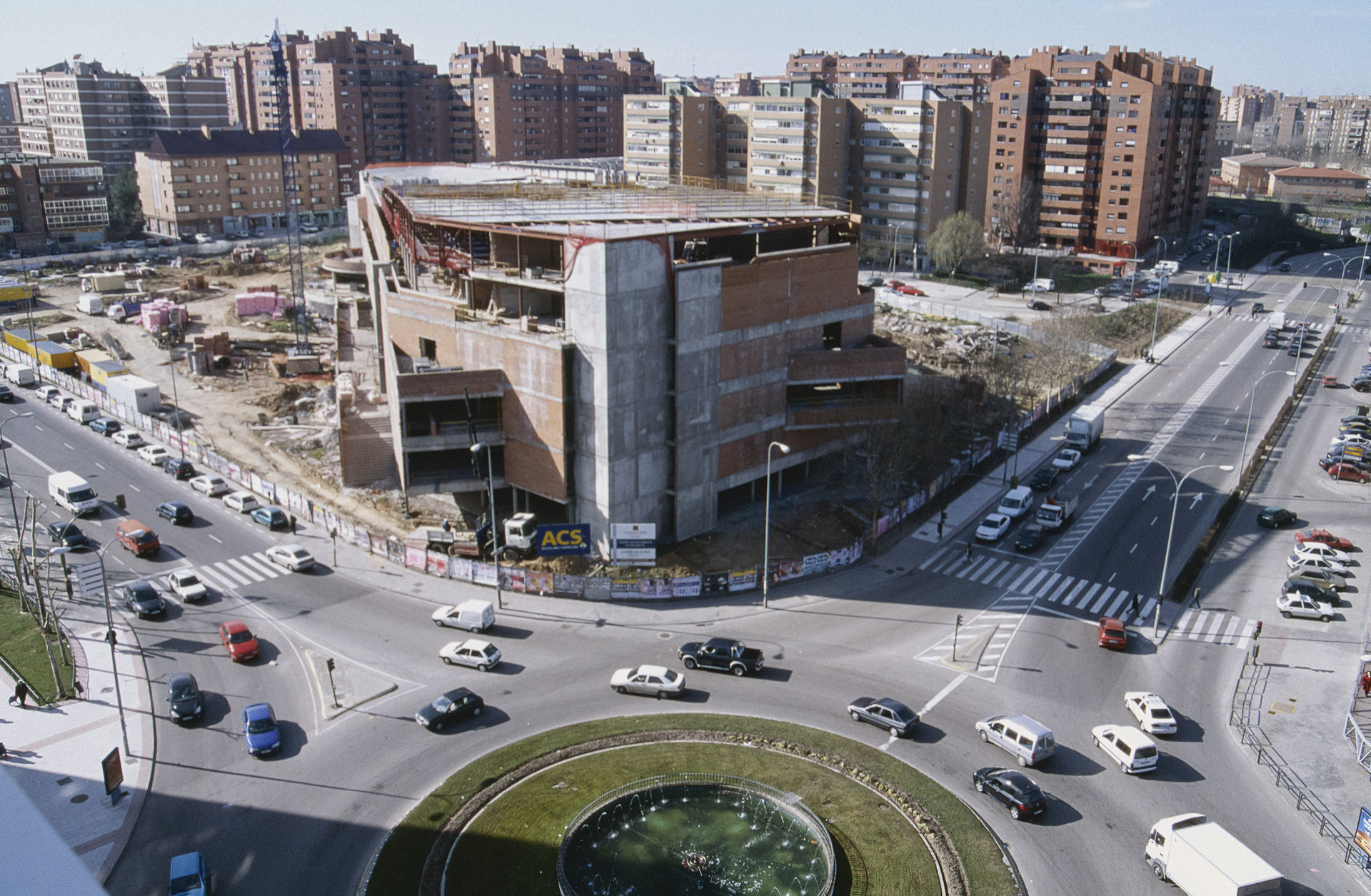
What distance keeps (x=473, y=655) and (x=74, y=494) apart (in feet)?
101

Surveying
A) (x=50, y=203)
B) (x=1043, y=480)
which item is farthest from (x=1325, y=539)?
(x=50, y=203)

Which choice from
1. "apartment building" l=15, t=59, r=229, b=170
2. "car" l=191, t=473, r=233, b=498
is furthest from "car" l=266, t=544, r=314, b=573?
"apartment building" l=15, t=59, r=229, b=170

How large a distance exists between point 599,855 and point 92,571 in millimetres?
26460

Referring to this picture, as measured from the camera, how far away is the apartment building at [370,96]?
176m

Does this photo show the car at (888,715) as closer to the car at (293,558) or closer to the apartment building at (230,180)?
the car at (293,558)

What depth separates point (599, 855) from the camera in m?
29.5

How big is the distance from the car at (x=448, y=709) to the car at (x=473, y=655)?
2.69m

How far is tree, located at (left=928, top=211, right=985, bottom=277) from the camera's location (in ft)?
378

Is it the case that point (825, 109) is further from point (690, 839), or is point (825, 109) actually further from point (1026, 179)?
point (690, 839)

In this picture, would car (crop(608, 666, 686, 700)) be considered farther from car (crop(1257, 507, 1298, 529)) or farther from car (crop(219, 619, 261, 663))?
car (crop(1257, 507, 1298, 529))

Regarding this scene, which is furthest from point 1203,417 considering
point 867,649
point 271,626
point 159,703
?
point 159,703

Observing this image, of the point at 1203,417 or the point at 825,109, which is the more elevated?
the point at 825,109

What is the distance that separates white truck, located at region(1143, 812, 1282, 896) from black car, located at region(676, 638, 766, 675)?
49.9 ft

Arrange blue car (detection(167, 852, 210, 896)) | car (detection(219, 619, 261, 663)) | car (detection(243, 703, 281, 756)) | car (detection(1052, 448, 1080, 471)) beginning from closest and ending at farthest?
blue car (detection(167, 852, 210, 896))
car (detection(243, 703, 281, 756))
car (detection(219, 619, 261, 663))
car (detection(1052, 448, 1080, 471))
